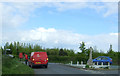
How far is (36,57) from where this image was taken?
76.1 feet

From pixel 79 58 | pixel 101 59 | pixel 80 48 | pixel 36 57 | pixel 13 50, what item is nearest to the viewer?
pixel 36 57

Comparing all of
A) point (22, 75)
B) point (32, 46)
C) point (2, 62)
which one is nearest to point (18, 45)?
point (32, 46)

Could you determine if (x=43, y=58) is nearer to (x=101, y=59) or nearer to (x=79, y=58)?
(x=101, y=59)

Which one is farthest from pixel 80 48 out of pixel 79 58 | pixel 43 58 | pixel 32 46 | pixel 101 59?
pixel 32 46

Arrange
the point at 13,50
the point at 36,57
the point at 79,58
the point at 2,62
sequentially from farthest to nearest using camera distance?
the point at 13,50, the point at 79,58, the point at 36,57, the point at 2,62

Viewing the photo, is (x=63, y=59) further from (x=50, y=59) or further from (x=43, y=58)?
(x=43, y=58)

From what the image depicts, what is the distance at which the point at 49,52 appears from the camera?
6931 centimetres

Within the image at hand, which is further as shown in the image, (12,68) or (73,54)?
(73,54)

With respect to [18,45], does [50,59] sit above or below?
below

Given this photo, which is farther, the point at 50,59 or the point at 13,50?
the point at 13,50

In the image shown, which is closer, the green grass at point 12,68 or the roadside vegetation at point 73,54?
the green grass at point 12,68

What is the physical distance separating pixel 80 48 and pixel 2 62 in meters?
29.9

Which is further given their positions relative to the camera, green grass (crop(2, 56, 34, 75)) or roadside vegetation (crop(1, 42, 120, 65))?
roadside vegetation (crop(1, 42, 120, 65))

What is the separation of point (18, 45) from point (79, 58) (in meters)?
36.9
